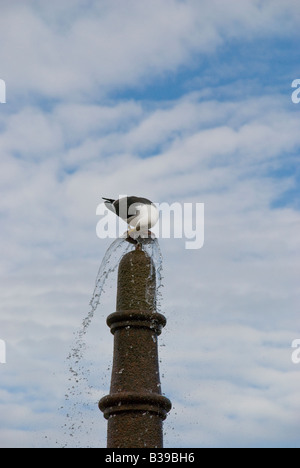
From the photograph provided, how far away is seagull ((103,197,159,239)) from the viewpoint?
880 centimetres

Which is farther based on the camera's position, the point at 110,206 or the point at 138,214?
the point at 110,206

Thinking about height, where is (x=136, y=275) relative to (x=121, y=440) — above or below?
above

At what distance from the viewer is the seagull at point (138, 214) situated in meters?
8.80

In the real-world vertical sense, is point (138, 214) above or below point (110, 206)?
below

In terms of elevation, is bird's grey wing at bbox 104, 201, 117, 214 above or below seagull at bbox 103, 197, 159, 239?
above

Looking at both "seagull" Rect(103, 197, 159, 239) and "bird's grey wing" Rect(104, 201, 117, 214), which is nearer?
"seagull" Rect(103, 197, 159, 239)

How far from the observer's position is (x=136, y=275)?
8297 mm

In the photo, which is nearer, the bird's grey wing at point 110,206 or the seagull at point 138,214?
the seagull at point 138,214

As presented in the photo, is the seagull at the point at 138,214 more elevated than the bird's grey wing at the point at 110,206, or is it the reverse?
the bird's grey wing at the point at 110,206

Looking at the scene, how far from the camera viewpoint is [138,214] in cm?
882
